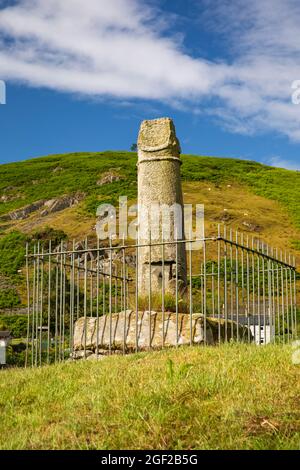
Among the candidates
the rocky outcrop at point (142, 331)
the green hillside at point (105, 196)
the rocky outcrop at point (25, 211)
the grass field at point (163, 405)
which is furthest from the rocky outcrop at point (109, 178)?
the grass field at point (163, 405)

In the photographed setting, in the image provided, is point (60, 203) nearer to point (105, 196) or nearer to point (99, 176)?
point (105, 196)

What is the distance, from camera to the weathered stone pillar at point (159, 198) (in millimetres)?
10969

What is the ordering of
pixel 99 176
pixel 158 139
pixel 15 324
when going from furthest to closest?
pixel 99 176 → pixel 15 324 → pixel 158 139

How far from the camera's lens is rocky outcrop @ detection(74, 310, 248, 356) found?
9469 millimetres

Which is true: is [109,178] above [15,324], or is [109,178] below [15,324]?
above

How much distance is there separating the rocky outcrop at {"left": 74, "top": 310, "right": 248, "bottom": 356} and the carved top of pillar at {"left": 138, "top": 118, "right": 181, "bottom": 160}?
118 inches

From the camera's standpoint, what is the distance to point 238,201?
74312 mm

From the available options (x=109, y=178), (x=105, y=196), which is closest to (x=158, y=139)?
(x=105, y=196)

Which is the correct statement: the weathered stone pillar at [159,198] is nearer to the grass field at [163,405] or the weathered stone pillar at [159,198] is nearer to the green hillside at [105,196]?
the grass field at [163,405]

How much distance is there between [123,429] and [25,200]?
259ft

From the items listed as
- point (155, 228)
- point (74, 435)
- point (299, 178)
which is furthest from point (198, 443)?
point (299, 178)

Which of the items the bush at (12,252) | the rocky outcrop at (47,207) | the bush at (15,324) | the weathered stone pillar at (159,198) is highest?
the rocky outcrop at (47,207)

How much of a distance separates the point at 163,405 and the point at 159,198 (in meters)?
6.11

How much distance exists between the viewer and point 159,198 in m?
11.3
